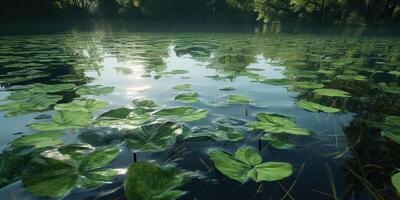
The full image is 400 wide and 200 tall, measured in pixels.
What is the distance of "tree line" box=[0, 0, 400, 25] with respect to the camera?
23672 millimetres

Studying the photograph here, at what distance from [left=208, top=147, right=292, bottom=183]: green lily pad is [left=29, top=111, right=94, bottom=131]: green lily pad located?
87 centimetres

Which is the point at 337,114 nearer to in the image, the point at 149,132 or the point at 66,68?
the point at 149,132

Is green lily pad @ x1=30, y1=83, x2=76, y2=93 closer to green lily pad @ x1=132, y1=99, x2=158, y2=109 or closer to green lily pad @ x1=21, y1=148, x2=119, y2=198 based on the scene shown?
green lily pad @ x1=132, y1=99, x2=158, y2=109

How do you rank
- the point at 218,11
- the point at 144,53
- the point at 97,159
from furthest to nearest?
the point at 218,11 < the point at 144,53 < the point at 97,159

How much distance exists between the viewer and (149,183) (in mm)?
983

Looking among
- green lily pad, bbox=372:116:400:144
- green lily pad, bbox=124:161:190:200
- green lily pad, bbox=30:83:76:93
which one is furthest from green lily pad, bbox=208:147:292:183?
green lily pad, bbox=30:83:76:93

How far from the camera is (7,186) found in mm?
1091

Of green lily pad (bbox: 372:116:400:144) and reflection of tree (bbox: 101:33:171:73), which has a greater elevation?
reflection of tree (bbox: 101:33:171:73)

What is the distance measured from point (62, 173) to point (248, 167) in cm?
77

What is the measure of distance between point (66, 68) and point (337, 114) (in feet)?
12.4

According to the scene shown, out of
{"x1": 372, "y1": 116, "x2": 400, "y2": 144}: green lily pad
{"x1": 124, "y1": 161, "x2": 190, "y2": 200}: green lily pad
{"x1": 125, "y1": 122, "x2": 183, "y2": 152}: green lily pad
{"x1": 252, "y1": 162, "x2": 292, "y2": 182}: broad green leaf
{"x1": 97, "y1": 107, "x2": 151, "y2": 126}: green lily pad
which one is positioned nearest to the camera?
{"x1": 124, "y1": 161, "x2": 190, "y2": 200}: green lily pad

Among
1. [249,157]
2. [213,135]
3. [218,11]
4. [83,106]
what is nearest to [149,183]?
[249,157]

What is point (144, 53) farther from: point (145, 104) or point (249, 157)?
point (249, 157)

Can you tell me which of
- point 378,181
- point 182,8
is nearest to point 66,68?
point 378,181
